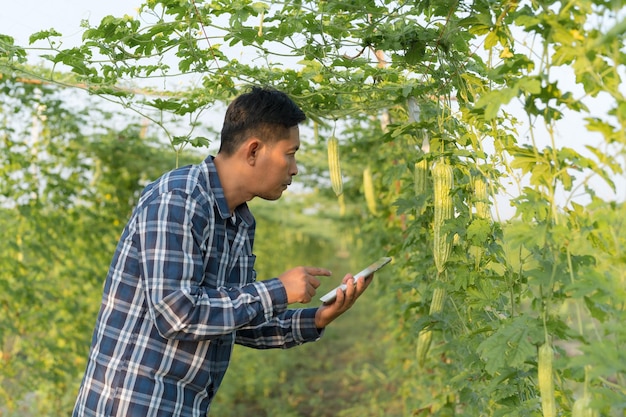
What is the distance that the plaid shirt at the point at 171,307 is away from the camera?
2.45 metres

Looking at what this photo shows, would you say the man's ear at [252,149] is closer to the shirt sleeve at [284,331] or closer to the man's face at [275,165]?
the man's face at [275,165]

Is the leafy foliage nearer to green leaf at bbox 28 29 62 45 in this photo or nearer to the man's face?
green leaf at bbox 28 29 62 45

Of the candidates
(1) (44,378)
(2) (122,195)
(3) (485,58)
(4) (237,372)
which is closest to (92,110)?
(2) (122,195)

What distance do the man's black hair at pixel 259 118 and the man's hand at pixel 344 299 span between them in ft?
1.70

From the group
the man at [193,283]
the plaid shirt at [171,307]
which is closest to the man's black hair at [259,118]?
the man at [193,283]

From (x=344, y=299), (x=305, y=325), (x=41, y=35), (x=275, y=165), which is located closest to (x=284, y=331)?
(x=305, y=325)

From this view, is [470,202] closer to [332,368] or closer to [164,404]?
[164,404]

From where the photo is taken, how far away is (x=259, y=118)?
108 inches

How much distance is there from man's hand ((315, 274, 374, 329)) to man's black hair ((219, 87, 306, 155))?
518 mm

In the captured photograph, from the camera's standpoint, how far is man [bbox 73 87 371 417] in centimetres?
246

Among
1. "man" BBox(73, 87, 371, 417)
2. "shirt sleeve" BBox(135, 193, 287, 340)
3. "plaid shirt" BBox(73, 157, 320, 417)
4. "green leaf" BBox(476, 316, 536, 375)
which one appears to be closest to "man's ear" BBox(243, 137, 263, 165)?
"man" BBox(73, 87, 371, 417)

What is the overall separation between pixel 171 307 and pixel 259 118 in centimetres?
69

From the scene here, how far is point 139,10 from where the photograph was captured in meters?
3.15

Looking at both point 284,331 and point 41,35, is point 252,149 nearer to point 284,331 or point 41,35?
point 284,331
